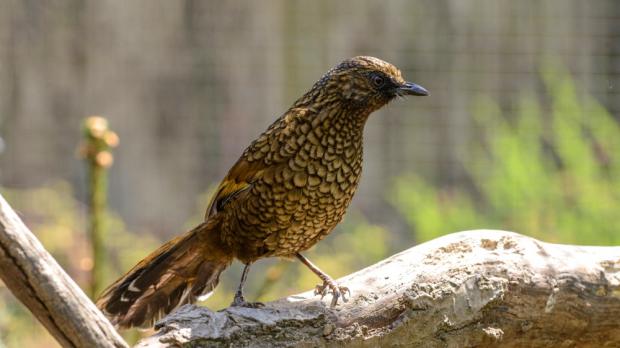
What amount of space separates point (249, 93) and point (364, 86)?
412cm

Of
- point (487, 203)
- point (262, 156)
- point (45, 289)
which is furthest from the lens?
point (487, 203)

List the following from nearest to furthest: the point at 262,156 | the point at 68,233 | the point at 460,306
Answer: the point at 460,306 < the point at 262,156 < the point at 68,233

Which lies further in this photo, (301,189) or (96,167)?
(96,167)

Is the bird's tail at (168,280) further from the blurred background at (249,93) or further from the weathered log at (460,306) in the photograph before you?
the blurred background at (249,93)

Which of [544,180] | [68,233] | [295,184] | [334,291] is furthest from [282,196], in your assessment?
[68,233]

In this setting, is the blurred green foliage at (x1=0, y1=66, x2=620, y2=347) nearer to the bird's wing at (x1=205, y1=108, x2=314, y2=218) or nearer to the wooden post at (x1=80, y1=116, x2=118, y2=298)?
the wooden post at (x1=80, y1=116, x2=118, y2=298)

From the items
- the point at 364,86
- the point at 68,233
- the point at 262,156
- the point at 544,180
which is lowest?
the point at 68,233

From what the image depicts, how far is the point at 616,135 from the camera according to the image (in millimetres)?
6598

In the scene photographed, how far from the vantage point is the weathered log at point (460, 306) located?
343cm

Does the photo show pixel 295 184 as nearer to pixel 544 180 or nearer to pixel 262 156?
pixel 262 156

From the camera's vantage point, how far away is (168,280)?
159 inches

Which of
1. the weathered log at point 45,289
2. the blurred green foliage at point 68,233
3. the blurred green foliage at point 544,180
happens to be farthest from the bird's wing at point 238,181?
the blurred green foliage at point 68,233

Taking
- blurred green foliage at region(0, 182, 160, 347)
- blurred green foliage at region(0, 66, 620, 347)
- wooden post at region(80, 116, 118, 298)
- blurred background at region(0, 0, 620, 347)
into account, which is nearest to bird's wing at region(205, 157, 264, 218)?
wooden post at region(80, 116, 118, 298)

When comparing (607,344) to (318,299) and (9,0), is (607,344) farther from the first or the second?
(9,0)
